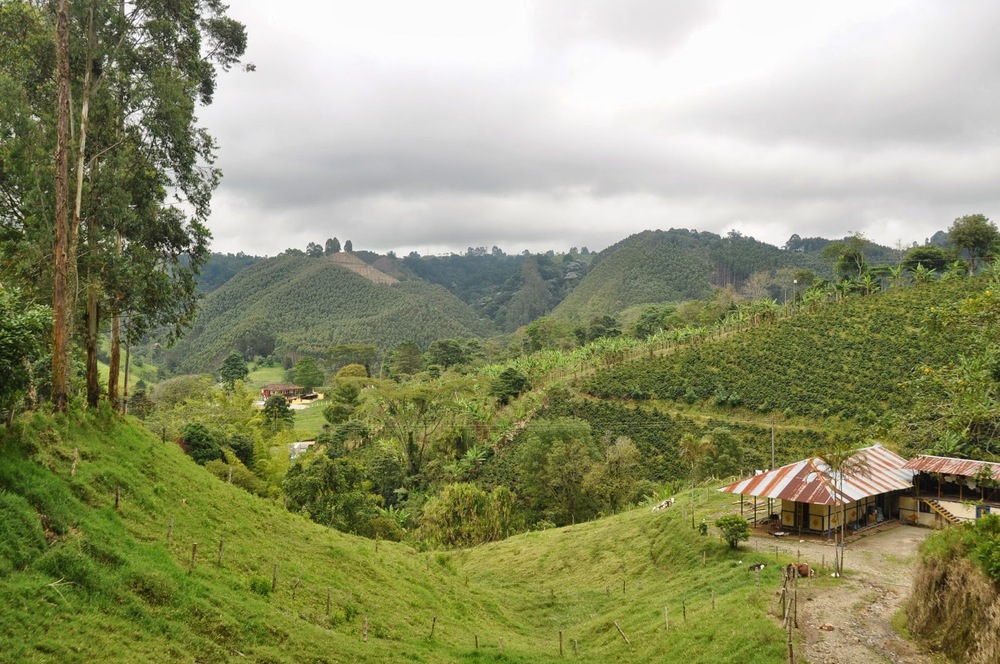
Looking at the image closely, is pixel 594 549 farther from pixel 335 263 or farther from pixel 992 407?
pixel 335 263

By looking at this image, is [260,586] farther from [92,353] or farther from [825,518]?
[825,518]

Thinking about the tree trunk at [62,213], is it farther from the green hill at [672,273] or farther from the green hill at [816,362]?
the green hill at [672,273]

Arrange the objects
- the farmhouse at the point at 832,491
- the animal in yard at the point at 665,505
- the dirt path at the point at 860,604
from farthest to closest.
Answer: the animal in yard at the point at 665,505, the farmhouse at the point at 832,491, the dirt path at the point at 860,604

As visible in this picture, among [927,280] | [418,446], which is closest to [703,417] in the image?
[418,446]

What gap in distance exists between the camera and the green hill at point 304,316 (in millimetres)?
131750

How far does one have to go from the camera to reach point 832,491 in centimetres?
2059

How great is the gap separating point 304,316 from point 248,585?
14597cm

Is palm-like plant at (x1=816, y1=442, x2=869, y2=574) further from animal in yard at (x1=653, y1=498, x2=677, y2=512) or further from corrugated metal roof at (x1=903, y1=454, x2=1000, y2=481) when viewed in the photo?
animal in yard at (x1=653, y1=498, x2=677, y2=512)

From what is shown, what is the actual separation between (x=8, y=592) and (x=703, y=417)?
45.1m

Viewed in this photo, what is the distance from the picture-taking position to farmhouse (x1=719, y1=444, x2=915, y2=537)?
2070 cm

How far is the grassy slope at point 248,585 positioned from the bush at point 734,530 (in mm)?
825

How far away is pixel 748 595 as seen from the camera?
52.7 feet

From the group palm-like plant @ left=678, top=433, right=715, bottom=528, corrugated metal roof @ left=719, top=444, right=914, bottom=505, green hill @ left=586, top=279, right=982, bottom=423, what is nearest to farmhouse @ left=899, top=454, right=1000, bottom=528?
corrugated metal roof @ left=719, top=444, right=914, bottom=505

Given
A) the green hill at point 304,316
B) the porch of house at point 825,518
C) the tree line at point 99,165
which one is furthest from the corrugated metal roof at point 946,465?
the green hill at point 304,316
